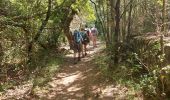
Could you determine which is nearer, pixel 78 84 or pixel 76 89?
pixel 76 89

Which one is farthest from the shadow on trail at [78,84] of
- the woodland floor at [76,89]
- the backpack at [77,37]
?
the backpack at [77,37]

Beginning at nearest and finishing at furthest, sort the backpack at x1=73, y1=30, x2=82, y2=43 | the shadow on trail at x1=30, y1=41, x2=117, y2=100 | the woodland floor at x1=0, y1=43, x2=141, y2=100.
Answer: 1. the woodland floor at x1=0, y1=43, x2=141, y2=100
2. the shadow on trail at x1=30, y1=41, x2=117, y2=100
3. the backpack at x1=73, y1=30, x2=82, y2=43

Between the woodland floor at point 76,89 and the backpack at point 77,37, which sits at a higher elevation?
the backpack at point 77,37

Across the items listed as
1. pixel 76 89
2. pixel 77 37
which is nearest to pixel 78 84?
pixel 76 89

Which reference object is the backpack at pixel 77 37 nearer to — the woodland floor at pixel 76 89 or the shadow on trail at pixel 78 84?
the shadow on trail at pixel 78 84

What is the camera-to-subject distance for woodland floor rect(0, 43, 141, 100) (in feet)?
34.8

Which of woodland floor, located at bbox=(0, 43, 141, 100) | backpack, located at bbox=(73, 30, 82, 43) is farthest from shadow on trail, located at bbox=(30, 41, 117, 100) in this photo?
backpack, located at bbox=(73, 30, 82, 43)

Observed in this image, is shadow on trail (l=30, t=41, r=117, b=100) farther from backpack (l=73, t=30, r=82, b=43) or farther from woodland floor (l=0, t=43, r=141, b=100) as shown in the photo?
backpack (l=73, t=30, r=82, b=43)

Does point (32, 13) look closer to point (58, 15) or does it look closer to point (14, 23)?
point (14, 23)

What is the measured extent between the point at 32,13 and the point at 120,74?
4703 millimetres

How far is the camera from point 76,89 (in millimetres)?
11656

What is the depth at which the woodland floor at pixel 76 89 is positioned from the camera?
10602 millimetres

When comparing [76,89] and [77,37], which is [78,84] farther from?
[77,37]

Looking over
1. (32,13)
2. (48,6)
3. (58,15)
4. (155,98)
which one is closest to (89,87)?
(155,98)
